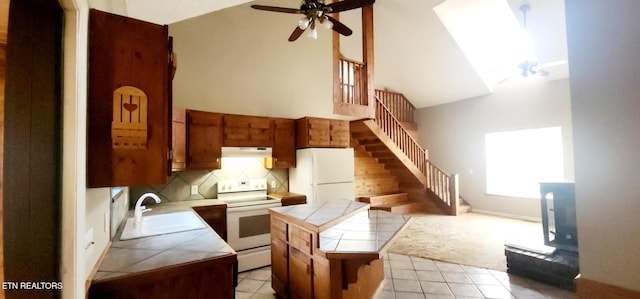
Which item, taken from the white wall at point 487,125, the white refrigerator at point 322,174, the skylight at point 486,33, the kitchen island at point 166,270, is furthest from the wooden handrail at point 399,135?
the kitchen island at point 166,270

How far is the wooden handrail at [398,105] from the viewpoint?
7.29 m

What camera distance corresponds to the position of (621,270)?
2.74ft

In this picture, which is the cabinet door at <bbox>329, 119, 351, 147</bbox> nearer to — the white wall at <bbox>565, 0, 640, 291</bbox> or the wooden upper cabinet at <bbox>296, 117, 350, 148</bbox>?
the wooden upper cabinet at <bbox>296, 117, 350, 148</bbox>

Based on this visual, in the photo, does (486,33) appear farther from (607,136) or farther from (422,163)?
(607,136)

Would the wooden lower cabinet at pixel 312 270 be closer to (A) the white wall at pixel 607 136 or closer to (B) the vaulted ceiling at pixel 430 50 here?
(A) the white wall at pixel 607 136

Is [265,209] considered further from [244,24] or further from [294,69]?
[244,24]

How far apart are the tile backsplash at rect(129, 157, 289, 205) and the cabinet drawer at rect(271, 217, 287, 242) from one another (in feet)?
4.67

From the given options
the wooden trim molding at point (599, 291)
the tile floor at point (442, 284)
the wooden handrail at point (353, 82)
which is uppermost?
the wooden handrail at point (353, 82)

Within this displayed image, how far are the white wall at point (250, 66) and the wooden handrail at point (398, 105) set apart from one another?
3.00 metres

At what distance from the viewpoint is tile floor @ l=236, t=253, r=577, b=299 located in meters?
2.66

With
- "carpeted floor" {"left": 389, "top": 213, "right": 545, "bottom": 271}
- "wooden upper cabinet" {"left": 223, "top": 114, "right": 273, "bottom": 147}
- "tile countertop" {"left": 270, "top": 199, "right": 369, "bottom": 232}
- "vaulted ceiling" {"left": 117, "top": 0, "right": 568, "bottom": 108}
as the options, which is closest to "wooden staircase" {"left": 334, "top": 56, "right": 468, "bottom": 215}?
"carpeted floor" {"left": 389, "top": 213, "right": 545, "bottom": 271}

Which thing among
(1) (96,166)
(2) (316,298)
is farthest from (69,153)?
(2) (316,298)

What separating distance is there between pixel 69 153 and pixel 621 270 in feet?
6.28

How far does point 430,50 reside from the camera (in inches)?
225
